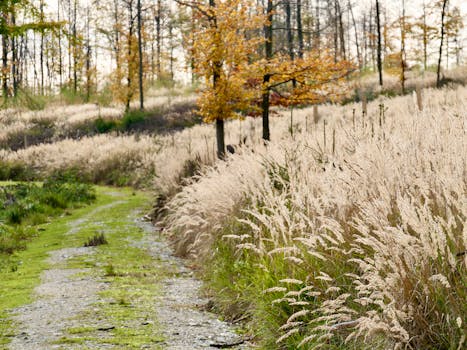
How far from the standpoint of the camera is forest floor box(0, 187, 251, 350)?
14.5ft

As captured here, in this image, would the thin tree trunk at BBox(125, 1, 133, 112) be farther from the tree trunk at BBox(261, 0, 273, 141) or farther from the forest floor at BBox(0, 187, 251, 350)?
the forest floor at BBox(0, 187, 251, 350)

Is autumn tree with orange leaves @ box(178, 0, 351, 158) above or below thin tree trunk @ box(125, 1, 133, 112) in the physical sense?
below

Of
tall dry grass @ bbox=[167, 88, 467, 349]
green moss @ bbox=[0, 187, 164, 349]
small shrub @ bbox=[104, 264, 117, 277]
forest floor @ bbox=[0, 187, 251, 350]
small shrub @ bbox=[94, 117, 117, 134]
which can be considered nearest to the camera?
tall dry grass @ bbox=[167, 88, 467, 349]

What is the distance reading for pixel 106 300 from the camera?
5539mm

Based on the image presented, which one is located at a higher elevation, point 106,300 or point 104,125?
point 104,125

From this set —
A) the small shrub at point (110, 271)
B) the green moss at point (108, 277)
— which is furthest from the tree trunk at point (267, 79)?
the small shrub at point (110, 271)

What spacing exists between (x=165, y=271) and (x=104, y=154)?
52.7 ft

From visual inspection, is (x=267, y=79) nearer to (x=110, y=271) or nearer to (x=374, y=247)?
(x=110, y=271)

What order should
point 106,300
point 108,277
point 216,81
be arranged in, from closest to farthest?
point 106,300
point 108,277
point 216,81

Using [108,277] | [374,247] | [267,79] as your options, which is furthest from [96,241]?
[374,247]

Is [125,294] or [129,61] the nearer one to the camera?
[125,294]

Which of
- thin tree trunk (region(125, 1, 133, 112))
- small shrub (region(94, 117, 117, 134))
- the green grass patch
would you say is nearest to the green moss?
the green grass patch

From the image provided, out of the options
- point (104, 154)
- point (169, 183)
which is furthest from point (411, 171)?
point (104, 154)

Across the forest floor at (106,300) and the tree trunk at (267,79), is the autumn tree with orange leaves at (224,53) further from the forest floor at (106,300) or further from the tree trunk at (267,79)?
the forest floor at (106,300)
